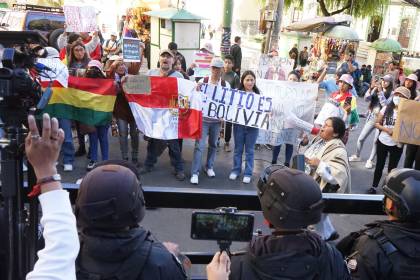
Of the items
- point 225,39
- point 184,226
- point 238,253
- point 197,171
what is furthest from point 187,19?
point 238,253

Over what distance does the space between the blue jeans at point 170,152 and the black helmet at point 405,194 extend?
460 centimetres

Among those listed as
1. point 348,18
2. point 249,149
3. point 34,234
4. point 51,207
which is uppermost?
point 348,18

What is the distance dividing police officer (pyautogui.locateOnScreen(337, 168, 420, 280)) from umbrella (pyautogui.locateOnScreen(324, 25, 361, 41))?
15.7 m

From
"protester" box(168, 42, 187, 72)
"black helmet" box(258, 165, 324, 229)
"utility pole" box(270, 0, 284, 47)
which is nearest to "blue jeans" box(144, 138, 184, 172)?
"protester" box(168, 42, 187, 72)

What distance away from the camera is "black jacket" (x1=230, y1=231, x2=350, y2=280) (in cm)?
178

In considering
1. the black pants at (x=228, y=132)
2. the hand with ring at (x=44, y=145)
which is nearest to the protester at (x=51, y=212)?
the hand with ring at (x=44, y=145)

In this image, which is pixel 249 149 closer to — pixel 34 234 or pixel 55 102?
pixel 55 102

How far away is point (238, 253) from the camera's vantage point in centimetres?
195

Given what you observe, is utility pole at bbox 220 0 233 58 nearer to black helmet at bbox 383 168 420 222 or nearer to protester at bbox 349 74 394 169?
protester at bbox 349 74 394 169

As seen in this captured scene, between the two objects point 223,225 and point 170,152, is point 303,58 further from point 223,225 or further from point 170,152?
point 223,225

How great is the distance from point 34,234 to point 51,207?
436mm

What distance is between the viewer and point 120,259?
167cm

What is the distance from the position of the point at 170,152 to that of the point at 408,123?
11.9 feet

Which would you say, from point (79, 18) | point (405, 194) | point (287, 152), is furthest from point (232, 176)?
point (405, 194)
